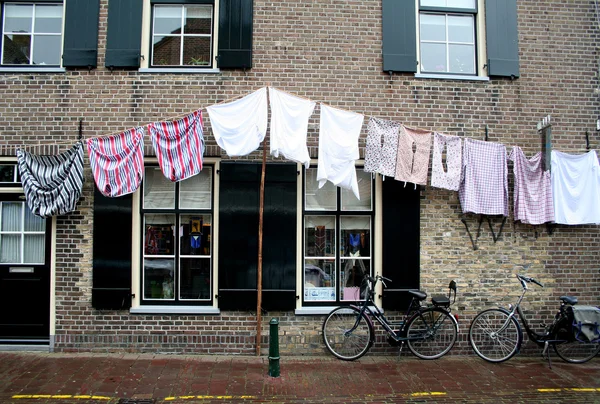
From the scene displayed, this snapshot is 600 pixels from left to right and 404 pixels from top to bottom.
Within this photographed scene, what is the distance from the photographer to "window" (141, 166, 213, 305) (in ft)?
24.6

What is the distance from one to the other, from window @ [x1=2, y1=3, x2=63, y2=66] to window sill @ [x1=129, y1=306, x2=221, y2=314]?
4.36 m

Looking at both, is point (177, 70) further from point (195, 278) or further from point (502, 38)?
point (502, 38)

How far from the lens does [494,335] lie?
706 cm

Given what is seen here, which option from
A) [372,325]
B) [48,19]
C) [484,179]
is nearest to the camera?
[372,325]

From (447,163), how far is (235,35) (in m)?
3.98

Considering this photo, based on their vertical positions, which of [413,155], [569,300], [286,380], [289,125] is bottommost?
[286,380]

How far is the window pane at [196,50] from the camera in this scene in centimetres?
774

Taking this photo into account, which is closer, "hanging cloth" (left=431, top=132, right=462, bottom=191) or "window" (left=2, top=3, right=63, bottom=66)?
"hanging cloth" (left=431, top=132, right=462, bottom=191)

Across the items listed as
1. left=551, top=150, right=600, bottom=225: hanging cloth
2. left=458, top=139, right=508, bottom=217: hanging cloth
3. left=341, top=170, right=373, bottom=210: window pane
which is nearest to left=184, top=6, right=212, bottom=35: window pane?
left=341, top=170, right=373, bottom=210: window pane

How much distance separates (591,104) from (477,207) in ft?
9.18

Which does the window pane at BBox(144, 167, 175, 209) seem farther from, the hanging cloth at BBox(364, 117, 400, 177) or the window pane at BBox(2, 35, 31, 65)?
the hanging cloth at BBox(364, 117, 400, 177)

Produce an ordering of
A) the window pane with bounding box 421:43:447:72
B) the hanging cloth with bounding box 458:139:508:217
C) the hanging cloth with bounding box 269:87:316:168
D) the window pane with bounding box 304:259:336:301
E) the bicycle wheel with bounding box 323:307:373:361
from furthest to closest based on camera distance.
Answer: the window pane with bounding box 421:43:447:72, the window pane with bounding box 304:259:336:301, the hanging cloth with bounding box 458:139:508:217, the bicycle wheel with bounding box 323:307:373:361, the hanging cloth with bounding box 269:87:316:168

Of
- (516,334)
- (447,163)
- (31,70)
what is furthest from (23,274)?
(516,334)

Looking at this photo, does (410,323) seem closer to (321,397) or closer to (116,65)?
(321,397)
